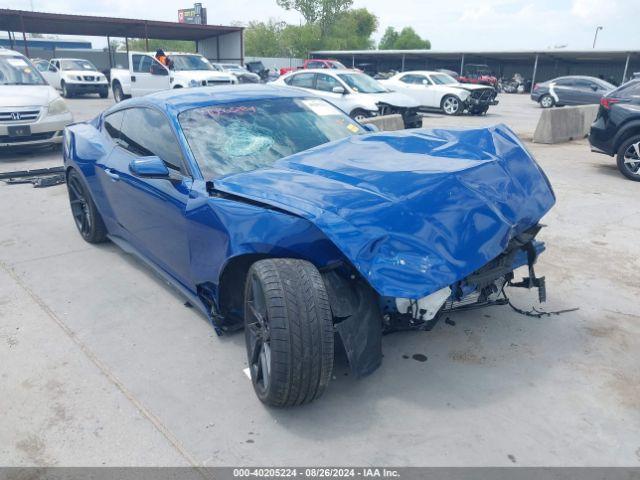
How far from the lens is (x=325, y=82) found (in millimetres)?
13453

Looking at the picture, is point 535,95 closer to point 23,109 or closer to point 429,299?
point 23,109

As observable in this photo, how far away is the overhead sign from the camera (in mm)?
61906

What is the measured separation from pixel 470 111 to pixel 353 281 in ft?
57.5

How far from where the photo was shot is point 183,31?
28.3 metres

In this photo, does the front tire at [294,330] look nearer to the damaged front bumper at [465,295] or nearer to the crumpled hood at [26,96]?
the damaged front bumper at [465,295]

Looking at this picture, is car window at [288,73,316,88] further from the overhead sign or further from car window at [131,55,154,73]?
the overhead sign

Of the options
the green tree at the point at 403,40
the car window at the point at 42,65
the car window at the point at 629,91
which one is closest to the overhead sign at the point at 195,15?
the car window at the point at 42,65

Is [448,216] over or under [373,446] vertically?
over

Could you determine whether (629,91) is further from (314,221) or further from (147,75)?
(147,75)

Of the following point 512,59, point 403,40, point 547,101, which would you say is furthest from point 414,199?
point 403,40

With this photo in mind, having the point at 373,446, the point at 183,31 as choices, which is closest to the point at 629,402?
the point at 373,446

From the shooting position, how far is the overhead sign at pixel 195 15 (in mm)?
61906

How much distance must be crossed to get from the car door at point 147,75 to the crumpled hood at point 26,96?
8449mm

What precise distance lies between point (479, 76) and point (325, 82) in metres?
27.4
